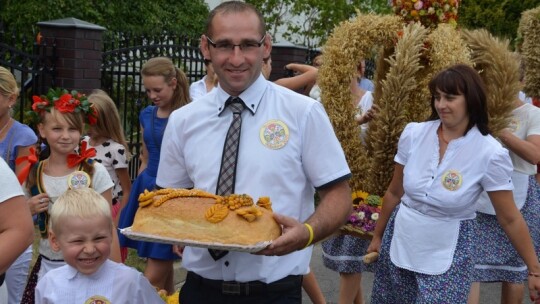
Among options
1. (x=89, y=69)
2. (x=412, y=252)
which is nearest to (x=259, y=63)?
(x=412, y=252)

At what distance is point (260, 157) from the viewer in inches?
129

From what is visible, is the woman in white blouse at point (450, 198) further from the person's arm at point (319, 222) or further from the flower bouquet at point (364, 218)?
the person's arm at point (319, 222)

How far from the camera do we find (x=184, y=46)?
35.5ft

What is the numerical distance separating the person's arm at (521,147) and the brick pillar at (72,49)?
14.9ft

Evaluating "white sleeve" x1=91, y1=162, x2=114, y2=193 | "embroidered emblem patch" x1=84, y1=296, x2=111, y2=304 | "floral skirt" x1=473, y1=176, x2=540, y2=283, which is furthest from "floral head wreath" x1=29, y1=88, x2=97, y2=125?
"floral skirt" x1=473, y1=176, x2=540, y2=283

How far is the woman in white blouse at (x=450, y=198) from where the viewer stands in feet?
15.7

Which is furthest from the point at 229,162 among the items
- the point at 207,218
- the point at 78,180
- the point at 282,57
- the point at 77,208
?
the point at 282,57

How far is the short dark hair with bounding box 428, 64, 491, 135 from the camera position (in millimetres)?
4836

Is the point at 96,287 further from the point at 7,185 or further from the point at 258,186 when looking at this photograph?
the point at 258,186

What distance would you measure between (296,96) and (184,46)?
764 cm

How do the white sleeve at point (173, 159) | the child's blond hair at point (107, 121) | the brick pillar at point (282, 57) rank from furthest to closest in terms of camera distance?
the brick pillar at point (282, 57) → the child's blond hair at point (107, 121) → the white sleeve at point (173, 159)

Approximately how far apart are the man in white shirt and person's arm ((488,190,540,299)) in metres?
1.75

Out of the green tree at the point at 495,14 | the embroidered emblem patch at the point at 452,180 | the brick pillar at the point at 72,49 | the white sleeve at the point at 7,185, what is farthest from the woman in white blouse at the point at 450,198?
the green tree at the point at 495,14

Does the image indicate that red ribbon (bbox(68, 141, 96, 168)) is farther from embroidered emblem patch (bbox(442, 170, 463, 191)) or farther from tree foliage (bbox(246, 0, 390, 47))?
tree foliage (bbox(246, 0, 390, 47))
